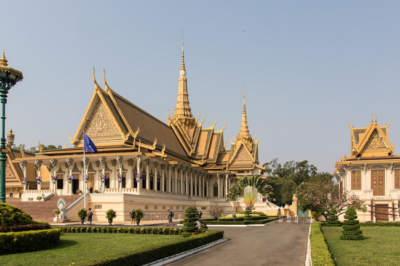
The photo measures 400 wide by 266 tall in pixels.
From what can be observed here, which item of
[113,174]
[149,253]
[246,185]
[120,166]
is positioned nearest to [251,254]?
[149,253]

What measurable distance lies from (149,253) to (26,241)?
4103 millimetres

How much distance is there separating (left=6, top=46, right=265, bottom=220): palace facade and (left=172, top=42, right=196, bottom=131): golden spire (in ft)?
14.6

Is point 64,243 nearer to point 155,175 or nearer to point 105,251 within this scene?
A: point 105,251

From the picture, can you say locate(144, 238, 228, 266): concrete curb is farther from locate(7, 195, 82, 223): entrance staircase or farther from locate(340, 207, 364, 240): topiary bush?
locate(7, 195, 82, 223): entrance staircase

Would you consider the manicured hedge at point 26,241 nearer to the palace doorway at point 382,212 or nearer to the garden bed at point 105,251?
the garden bed at point 105,251

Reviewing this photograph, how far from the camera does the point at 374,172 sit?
3941 cm

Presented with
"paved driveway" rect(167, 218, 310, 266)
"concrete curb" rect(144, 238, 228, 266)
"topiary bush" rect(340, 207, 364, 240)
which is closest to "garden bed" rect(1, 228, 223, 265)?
"concrete curb" rect(144, 238, 228, 266)

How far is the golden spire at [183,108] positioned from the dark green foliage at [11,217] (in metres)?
48.3

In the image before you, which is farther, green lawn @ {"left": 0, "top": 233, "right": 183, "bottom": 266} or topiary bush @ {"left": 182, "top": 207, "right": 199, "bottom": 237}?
topiary bush @ {"left": 182, "top": 207, "right": 199, "bottom": 237}

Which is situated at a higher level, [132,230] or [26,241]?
[26,241]

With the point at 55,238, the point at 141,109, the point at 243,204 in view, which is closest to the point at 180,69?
the point at 141,109

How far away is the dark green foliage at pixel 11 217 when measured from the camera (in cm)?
1396

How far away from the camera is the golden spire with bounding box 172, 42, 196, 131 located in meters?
63.3

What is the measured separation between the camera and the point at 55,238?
595 inches
